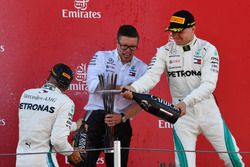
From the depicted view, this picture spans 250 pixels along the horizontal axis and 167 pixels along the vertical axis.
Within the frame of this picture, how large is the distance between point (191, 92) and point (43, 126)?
3.58ft

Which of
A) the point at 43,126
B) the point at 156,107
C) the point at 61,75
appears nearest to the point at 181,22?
the point at 156,107

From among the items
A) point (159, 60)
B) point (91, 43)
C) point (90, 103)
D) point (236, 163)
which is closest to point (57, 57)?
point (91, 43)

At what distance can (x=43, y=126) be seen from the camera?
5.41 meters

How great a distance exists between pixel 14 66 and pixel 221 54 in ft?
5.97

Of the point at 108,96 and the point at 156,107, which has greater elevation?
the point at 108,96

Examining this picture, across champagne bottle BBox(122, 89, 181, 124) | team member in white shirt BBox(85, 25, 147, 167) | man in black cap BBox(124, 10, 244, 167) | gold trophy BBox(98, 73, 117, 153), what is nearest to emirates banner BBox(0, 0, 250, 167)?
team member in white shirt BBox(85, 25, 147, 167)

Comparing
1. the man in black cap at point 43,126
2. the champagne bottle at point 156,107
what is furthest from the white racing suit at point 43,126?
the champagne bottle at point 156,107

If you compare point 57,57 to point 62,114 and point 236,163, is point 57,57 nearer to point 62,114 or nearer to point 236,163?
point 62,114

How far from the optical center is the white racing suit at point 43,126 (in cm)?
541

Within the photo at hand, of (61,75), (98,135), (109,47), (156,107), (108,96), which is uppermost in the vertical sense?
(109,47)

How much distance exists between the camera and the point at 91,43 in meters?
6.81

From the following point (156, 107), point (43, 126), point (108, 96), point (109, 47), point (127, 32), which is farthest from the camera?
point (109, 47)

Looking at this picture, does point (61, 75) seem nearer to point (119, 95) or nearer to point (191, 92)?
point (119, 95)

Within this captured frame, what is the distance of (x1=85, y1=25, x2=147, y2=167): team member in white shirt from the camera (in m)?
6.03
